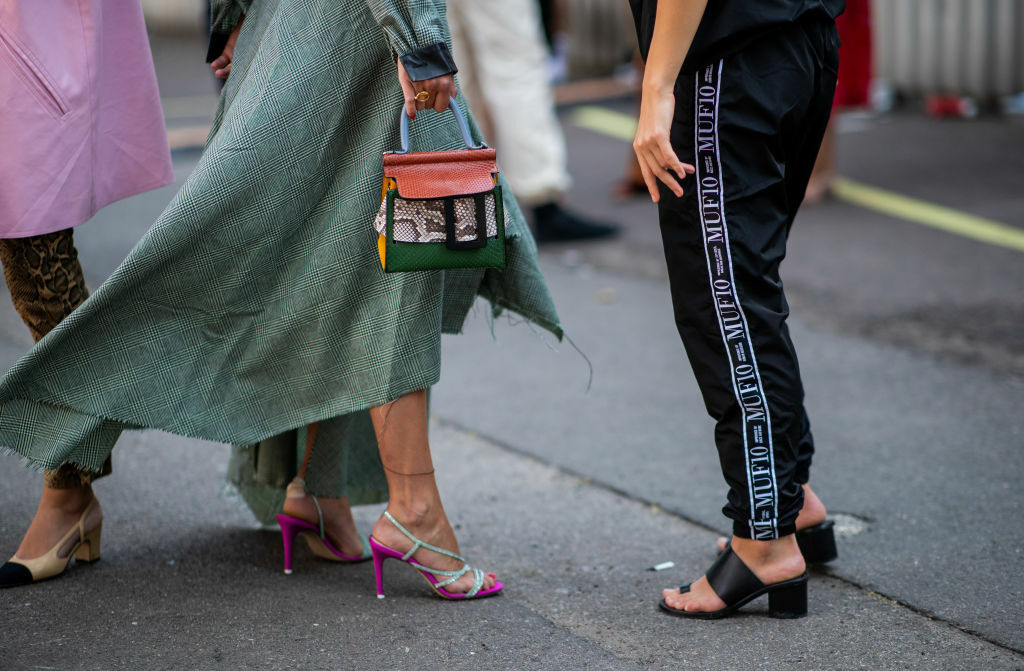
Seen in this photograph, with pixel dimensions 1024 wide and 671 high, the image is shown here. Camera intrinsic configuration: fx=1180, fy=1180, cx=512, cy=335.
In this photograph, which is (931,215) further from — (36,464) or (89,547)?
(36,464)

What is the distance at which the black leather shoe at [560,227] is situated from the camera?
5941 mm

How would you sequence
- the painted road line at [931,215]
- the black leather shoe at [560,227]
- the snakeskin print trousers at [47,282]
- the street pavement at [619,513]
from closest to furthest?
the street pavement at [619,513] < the snakeskin print trousers at [47,282] < the painted road line at [931,215] < the black leather shoe at [560,227]

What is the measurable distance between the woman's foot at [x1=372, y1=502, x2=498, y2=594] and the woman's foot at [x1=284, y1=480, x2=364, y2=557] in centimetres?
27

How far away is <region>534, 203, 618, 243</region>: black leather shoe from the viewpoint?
19.5 feet

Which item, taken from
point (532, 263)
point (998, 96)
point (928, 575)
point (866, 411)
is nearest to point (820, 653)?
point (928, 575)

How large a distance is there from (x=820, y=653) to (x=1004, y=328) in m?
2.50

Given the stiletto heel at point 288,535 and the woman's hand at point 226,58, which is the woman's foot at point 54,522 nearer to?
the stiletto heel at point 288,535

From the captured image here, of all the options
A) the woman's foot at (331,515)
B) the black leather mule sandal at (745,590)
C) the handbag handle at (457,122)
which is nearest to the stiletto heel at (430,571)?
the woman's foot at (331,515)

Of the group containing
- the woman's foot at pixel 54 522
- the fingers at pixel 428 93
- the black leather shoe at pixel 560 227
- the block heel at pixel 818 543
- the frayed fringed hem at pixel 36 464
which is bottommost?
the black leather shoe at pixel 560 227

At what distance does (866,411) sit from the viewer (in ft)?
12.3

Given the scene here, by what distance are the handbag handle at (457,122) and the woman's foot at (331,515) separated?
88 centimetres

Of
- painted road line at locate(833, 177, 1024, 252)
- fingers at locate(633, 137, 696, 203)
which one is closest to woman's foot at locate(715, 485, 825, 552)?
fingers at locate(633, 137, 696, 203)

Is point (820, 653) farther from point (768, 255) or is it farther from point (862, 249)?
point (862, 249)

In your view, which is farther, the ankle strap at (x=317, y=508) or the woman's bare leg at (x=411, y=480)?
the ankle strap at (x=317, y=508)
